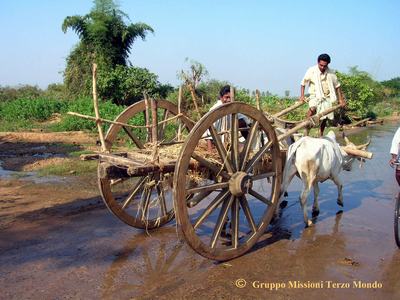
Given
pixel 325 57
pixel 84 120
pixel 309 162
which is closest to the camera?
pixel 309 162

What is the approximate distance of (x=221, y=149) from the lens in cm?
444

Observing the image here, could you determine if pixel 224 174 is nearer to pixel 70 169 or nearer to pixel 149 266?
pixel 149 266

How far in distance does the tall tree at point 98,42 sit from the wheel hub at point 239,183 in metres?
18.6

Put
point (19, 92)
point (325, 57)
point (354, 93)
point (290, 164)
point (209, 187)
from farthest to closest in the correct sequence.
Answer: point (19, 92), point (354, 93), point (325, 57), point (290, 164), point (209, 187)

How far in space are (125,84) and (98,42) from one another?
3526 millimetres

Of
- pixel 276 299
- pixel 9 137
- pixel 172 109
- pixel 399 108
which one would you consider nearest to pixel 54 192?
pixel 172 109

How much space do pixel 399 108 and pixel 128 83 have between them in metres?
28.3

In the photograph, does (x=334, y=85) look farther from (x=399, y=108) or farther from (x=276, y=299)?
(x=399, y=108)

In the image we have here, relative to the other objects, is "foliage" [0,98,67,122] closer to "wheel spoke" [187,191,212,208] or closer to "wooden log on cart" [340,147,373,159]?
"wooden log on cart" [340,147,373,159]

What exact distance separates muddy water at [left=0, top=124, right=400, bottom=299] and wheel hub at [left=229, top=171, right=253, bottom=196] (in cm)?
89

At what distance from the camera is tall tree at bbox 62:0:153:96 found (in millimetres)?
22422

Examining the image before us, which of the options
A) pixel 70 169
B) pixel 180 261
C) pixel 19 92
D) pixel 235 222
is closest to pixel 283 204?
pixel 235 222

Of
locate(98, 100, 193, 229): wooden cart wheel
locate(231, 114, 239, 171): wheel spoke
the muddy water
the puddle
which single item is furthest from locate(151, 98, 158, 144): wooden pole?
the puddle

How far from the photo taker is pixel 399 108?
124 feet
